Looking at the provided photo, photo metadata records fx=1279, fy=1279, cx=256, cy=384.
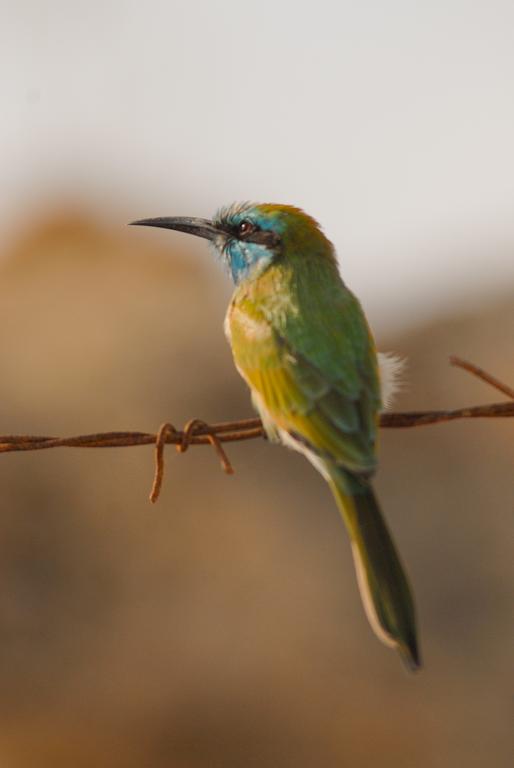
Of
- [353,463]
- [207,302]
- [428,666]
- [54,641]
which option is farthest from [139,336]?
[353,463]

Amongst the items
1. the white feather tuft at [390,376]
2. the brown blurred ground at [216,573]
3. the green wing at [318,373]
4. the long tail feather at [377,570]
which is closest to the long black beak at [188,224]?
the green wing at [318,373]

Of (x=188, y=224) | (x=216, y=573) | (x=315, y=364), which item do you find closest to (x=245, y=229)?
(x=188, y=224)

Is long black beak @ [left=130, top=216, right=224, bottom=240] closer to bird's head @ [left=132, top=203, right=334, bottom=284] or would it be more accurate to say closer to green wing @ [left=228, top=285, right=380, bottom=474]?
bird's head @ [left=132, top=203, right=334, bottom=284]

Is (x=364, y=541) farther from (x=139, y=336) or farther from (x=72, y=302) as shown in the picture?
(x=72, y=302)

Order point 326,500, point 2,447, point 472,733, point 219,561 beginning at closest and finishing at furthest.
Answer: point 2,447 → point 472,733 → point 219,561 → point 326,500

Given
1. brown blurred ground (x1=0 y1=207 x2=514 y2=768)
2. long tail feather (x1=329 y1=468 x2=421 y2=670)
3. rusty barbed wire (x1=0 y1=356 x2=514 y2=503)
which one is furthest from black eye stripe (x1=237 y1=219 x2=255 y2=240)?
brown blurred ground (x1=0 y1=207 x2=514 y2=768)

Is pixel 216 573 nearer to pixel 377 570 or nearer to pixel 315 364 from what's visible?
pixel 315 364
